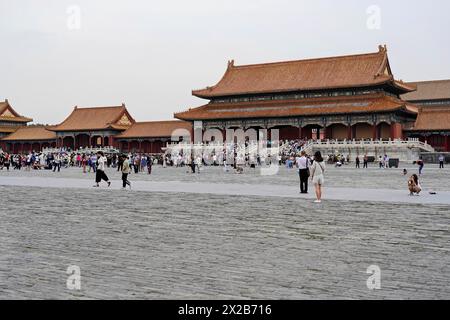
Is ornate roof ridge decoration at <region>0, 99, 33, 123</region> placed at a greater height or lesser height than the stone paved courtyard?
greater

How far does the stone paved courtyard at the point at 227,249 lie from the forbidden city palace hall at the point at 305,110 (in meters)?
43.5

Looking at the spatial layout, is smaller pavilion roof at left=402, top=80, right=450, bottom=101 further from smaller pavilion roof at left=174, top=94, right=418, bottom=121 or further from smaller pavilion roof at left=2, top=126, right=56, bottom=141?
smaller pavilion roof at left=2, top=126, right=56, bottom=141

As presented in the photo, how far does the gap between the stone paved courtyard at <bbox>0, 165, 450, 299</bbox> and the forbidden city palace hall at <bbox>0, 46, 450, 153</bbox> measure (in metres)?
43.5

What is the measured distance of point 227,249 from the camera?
27.7 feet

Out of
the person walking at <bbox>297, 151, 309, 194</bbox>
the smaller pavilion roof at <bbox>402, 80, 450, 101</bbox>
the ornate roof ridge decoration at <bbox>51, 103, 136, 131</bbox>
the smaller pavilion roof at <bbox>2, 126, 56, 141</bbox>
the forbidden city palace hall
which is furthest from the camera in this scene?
the smaller pavilion roof at <bbox>2, 126, 56, 141</bbox>

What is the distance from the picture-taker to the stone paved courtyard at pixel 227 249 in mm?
6145

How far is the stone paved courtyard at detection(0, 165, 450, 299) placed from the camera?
242 inches

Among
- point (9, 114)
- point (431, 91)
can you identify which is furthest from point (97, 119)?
point (431, 91)

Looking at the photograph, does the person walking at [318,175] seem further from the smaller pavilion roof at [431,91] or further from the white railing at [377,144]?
the smaller pavilion roof at [431,91]

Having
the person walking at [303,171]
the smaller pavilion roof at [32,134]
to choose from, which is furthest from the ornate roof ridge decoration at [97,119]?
the person walking at [303,171]

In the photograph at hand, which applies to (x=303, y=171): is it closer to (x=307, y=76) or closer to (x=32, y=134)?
(x=307, y=76)

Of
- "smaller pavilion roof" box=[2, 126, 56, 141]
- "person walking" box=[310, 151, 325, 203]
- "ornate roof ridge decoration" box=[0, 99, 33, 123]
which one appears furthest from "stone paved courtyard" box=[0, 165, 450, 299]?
"ornate roof ridge decoration" box=[0, 99, 33, 123]

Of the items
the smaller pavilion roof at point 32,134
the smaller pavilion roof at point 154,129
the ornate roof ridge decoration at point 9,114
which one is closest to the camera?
the smaller pavilion roof at point 154,129
